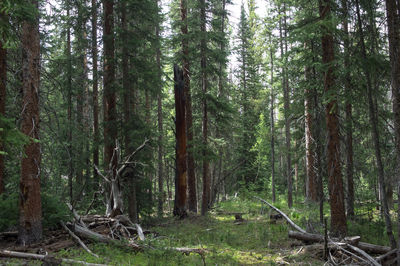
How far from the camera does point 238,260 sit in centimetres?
836

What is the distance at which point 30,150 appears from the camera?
784cm

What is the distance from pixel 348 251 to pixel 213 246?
4.31 m

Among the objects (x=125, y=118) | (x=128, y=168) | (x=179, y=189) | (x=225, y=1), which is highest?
(x=225, y=1)

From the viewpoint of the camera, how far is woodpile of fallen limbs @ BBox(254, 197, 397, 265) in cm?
707

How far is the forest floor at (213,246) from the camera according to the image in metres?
7.47

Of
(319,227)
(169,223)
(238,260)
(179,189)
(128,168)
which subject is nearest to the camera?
(238,260)

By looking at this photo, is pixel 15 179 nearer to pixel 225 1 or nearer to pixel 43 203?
pixel 43 203

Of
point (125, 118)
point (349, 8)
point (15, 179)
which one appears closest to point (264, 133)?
point (125, 118)

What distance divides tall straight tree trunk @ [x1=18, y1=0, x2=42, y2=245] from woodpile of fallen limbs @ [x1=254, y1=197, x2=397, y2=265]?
25.6ft

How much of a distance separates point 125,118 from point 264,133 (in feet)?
55.5

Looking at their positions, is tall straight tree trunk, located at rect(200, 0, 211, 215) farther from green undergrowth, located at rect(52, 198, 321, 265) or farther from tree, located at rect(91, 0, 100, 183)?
tree, located at rect(91, 0, 100, 183)

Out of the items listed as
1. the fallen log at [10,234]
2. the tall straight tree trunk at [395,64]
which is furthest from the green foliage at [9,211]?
the tall straight tree trunk at [395,64]

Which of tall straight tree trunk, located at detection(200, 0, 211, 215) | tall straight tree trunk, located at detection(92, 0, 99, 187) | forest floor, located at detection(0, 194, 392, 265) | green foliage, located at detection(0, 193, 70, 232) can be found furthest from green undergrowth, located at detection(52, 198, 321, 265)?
tall straight tree trunk, located at detection(92, 0, 99, 187)

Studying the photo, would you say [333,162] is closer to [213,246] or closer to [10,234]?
[213,246]
